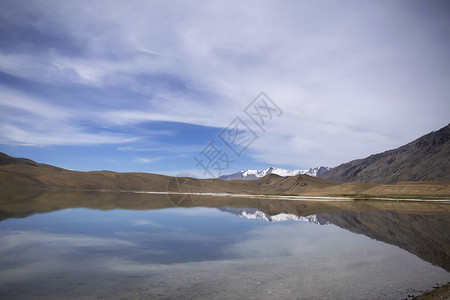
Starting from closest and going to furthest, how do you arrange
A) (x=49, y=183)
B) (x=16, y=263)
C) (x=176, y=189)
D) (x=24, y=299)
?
1. (x=24, y=299)
2. (x=16, y=263)
3. (x=49, y=183)
4. (x=176, y=189)

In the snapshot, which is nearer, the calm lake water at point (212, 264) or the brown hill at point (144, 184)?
the calm lake water at point (212, 264)

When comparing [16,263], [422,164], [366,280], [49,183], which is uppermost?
[422,164]

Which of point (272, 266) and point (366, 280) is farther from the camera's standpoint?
point (272, 266)

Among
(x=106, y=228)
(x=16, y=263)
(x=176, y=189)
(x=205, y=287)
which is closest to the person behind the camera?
(x=205, y=287)

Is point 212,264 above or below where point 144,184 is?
below

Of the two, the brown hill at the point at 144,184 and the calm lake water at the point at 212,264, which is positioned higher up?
the brown hill at the point at 144,184

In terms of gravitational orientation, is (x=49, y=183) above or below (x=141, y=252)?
above

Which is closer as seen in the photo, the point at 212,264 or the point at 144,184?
the point at 212,264

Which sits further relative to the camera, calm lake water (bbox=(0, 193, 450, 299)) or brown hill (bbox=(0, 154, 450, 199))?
brown hill (bbox=(0, 154, 450, 199))

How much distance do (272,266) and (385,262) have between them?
483cm

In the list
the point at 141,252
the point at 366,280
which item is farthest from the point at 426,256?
the point at 141,252

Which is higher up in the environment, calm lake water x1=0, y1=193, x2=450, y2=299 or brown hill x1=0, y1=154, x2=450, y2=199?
brown hill x1=0, y1=154, x2=450, y2=199

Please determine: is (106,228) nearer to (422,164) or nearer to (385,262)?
(385,262)

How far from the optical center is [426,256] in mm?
13695
